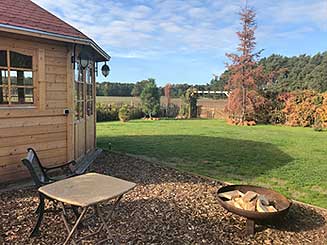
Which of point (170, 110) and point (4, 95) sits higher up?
point (4, 95)

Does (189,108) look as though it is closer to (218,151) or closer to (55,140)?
(218,151)

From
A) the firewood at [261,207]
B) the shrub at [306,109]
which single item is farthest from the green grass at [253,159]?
the shrub at [306,109]

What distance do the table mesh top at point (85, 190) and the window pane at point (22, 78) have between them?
9.43ft

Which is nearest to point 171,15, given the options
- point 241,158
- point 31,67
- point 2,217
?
point 241,158

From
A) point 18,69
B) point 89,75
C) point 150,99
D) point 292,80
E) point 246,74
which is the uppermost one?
point 292,80

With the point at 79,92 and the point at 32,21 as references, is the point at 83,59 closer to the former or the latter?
the point at 79,92

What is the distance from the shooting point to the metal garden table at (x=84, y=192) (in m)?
2.37

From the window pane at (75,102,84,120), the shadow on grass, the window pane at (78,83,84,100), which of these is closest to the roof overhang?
the window pane at (78,83,84,100)

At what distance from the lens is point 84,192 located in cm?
257

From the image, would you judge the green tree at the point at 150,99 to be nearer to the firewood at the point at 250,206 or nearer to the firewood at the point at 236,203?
the firewood at the point at 236,203

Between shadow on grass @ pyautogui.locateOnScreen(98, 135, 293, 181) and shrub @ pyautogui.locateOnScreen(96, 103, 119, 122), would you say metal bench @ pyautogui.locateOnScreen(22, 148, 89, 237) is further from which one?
shrub @ pyautogui.locateOnScreen(96, 103, 119, 122)

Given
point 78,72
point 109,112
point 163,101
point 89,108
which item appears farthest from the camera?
point 163,101

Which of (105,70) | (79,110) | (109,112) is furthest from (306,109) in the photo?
(79,110)

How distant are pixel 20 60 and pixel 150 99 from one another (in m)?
15.8
